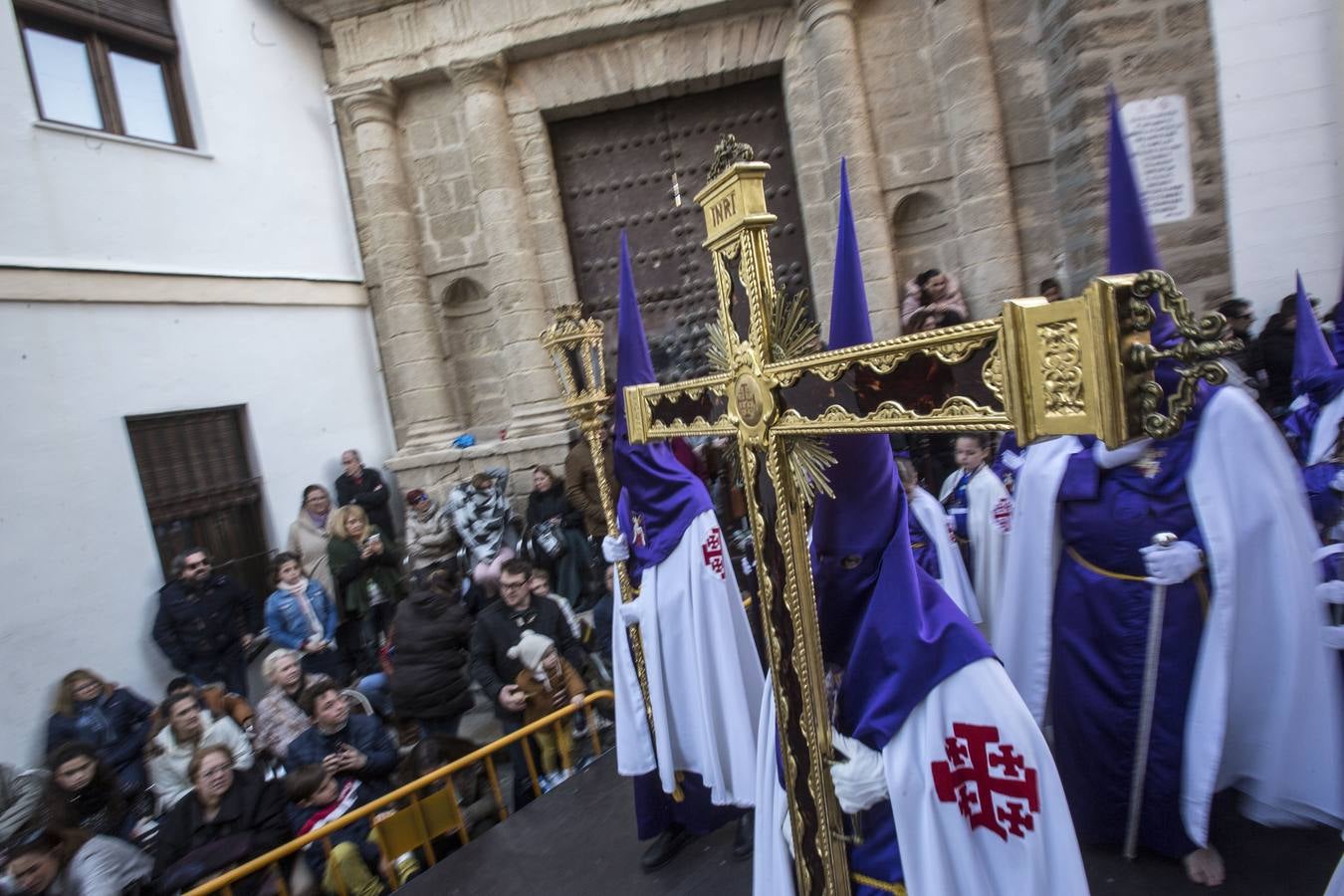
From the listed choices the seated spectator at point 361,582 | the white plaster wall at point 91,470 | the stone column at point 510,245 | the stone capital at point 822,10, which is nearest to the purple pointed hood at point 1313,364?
the stone capital at point 822,10

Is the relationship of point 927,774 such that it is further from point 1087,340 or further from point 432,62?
point 432,62

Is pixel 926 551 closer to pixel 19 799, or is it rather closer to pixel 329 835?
pixel 329 835

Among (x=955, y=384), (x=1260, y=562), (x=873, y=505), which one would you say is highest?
(x=955, y=384)

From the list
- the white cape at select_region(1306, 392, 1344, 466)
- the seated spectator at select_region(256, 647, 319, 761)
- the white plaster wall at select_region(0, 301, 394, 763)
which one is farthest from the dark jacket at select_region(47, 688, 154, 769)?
the white cape at select_region(1306, 392, 1344, 466)

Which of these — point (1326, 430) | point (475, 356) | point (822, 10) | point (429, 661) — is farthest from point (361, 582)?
point (822, 10)

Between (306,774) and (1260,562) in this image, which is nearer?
(1260,562)

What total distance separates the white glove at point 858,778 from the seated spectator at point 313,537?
600cm

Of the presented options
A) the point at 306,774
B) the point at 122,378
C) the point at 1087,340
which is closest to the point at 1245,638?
the point at 1087,340

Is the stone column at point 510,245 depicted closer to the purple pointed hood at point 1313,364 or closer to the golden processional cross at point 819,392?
the golden processional cross at point 819,392

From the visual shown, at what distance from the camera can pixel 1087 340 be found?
0.93m

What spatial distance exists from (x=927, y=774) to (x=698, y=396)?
3.45 ft

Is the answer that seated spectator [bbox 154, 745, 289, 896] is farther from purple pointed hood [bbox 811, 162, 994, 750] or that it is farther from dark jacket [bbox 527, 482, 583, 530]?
dark jacket [bbox 527, 482, 583, 530]

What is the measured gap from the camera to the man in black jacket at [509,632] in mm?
4344

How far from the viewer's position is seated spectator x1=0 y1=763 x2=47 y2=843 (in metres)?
3.97
